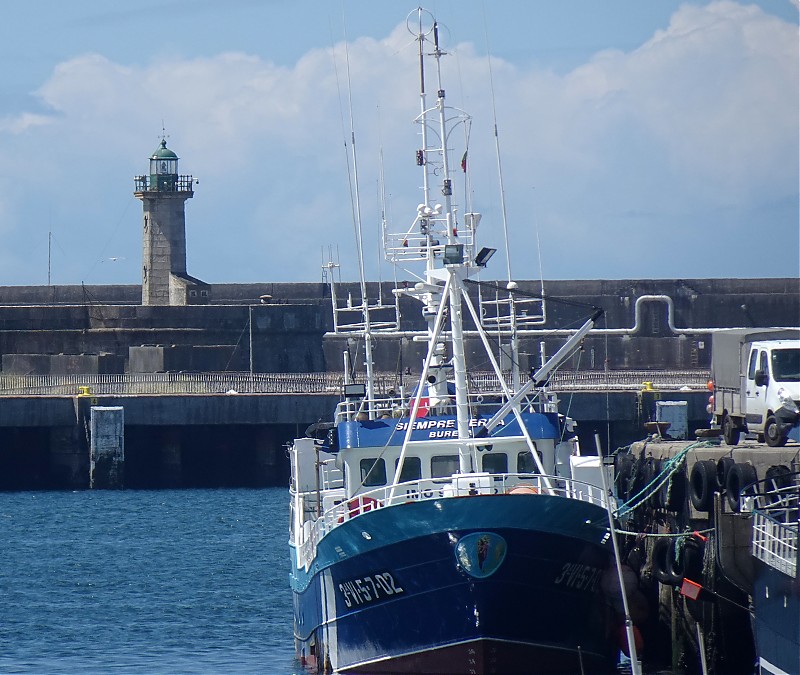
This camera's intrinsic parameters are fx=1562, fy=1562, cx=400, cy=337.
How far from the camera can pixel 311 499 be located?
26828 millimetres

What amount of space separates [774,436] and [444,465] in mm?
5556

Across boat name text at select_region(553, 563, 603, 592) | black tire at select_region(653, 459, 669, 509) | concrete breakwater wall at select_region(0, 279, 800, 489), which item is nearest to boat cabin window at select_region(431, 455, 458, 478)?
boat name text at select_region(553, 563, 603, 592)

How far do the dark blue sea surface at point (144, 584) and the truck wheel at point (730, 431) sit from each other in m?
9.04

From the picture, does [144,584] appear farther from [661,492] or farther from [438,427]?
[661,492]

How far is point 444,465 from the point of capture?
78.9 ft

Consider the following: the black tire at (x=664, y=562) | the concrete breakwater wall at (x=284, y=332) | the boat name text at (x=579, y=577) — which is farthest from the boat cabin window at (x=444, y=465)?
the concrete breakwater wall at (x=284, y=332)

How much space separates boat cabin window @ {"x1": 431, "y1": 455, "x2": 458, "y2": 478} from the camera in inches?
944

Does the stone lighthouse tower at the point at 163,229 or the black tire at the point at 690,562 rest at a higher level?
the stone lighthouse tower at the point at 163,229

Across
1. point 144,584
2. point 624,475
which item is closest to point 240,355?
point 144,584

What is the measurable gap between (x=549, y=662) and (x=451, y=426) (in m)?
4.05

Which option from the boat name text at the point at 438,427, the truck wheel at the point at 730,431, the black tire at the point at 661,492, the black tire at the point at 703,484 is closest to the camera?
the black tire at the point at 703,484

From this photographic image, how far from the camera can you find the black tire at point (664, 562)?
928 inches

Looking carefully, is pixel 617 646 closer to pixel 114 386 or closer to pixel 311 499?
pixel 311 499

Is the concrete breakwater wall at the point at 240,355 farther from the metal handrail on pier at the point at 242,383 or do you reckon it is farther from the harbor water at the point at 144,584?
the harbor water at the point at 144,584
